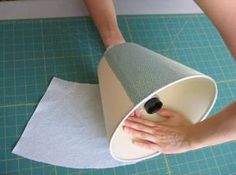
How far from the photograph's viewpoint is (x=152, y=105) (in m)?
0.72

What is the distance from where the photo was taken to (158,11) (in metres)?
1.11

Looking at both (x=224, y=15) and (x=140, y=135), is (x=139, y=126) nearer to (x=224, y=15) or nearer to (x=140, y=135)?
(x=140, y=135)

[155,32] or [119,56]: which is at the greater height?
[119,56]

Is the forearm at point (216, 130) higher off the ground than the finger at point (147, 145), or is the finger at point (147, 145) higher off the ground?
the forearm at point (216, 130)

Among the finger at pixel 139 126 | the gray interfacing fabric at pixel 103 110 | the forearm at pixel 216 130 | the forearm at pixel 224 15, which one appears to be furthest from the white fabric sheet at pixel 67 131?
the forearm at pixel 224 15

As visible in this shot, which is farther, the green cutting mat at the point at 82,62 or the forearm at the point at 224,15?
the green cutting mat at the point at 82,62

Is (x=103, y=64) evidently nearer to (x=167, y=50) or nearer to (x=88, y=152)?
(x=88, y=152)

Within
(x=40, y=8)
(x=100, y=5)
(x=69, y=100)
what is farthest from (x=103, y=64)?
(x=40, y=8)

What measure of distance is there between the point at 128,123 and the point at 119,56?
0.16m

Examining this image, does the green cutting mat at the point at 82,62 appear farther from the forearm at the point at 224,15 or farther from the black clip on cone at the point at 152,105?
the forearm at the point at 224,15

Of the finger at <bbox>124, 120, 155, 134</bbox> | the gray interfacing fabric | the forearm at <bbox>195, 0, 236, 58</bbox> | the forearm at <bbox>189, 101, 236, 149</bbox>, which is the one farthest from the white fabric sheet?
the forearm at <bbox>195, 0, 236, 58</bbox>

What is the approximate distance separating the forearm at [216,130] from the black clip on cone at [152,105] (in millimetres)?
99

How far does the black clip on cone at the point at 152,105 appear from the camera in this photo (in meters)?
0.71

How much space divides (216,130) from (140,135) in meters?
0.18
